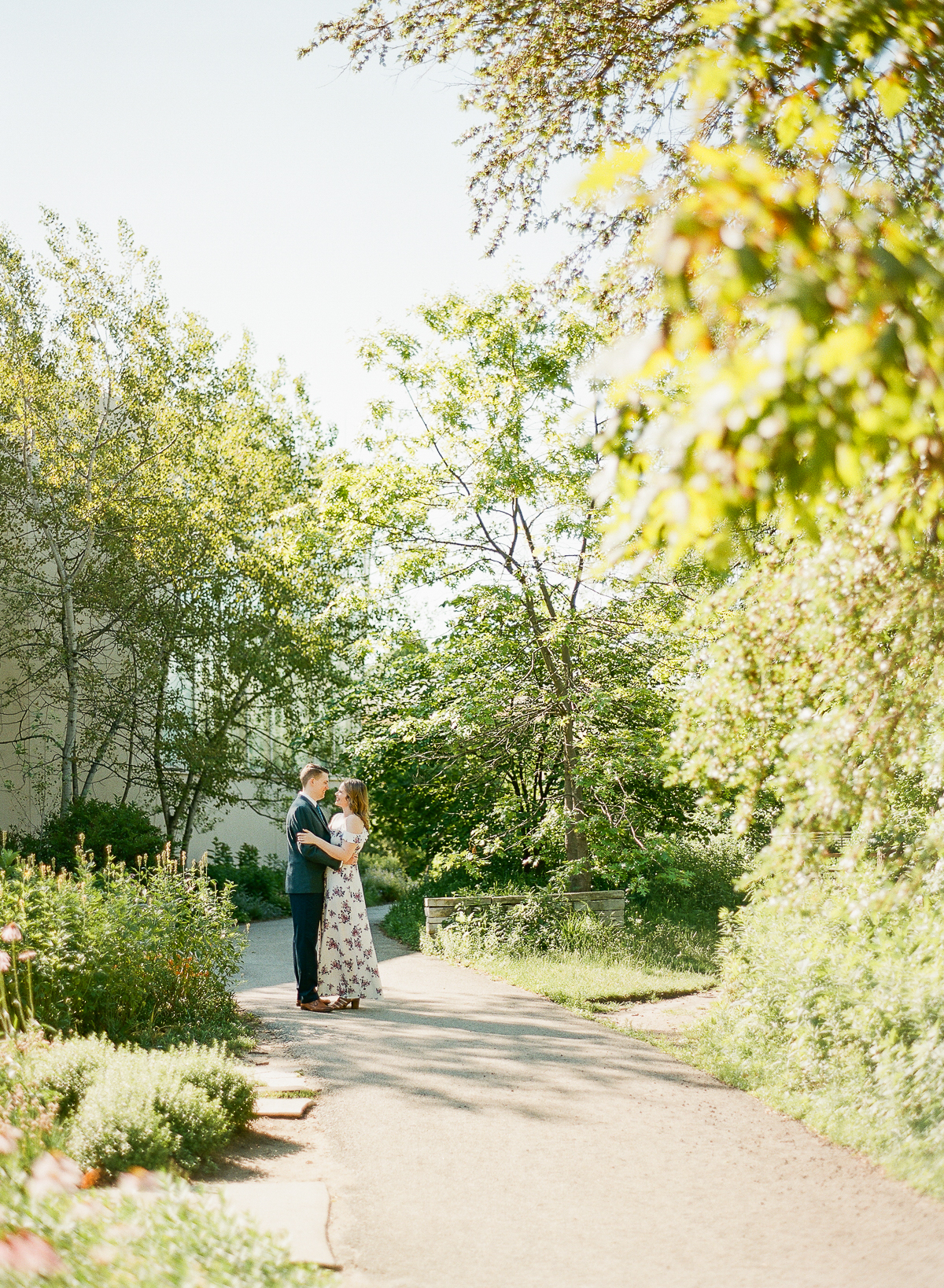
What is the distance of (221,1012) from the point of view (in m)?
7.77

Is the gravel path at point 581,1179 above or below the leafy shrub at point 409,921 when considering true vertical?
above

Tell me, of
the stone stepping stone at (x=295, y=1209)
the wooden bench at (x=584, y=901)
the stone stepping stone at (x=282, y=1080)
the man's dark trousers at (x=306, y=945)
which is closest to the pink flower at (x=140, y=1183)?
the stone stepping stone at (x=295, y=1209)

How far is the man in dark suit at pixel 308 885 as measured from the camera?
29.7 feet

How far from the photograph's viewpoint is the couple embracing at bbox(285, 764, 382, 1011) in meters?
9.03

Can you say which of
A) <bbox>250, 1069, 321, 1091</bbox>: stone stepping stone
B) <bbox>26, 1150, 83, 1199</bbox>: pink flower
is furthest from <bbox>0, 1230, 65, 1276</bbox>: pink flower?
<bbox>250, 1069, 321, 1091</bbox>: stone stepping stone

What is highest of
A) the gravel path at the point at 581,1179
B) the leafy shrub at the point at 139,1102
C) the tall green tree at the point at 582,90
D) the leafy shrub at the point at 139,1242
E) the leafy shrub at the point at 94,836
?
the tall green tree at the point at 582,90

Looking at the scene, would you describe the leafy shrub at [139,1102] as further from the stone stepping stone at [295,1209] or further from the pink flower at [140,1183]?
the pink flower at [140,1183]

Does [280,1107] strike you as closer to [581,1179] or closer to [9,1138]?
[581,1179]

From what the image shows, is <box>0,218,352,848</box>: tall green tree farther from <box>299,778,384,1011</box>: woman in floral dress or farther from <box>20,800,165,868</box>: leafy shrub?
<box>299,778,384,1011</box>: woman in floral dress

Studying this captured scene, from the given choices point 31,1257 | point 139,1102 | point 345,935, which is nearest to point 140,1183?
point 31,1257

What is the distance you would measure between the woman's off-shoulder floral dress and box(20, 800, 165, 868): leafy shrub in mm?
7437

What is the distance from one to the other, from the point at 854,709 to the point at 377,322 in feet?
32.3

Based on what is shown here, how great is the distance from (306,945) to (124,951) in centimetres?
235

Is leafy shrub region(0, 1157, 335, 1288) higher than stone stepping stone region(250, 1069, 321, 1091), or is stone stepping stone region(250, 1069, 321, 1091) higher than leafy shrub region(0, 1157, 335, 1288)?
leafy shrub region(0, 1157, 335, 1288)
